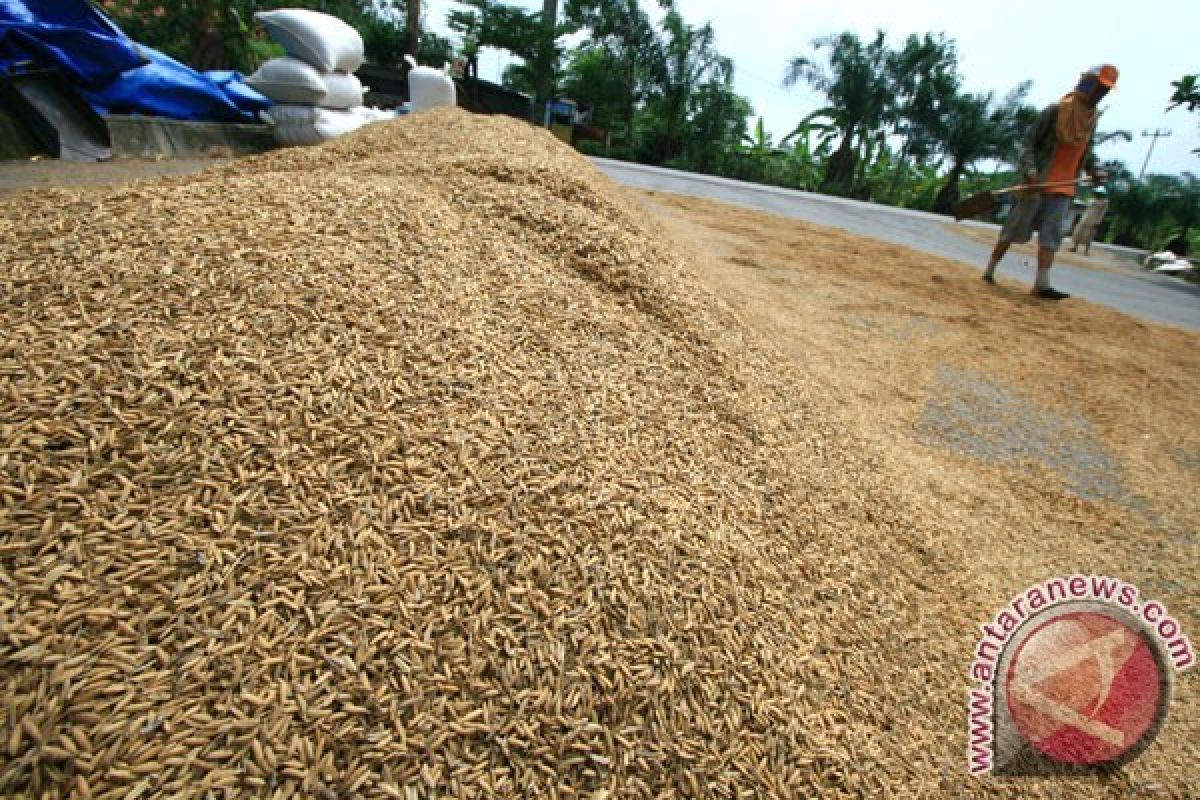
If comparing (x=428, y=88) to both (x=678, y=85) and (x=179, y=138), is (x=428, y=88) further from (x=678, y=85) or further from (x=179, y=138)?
(x=678, y=85)

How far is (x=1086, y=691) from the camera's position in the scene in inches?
60.4

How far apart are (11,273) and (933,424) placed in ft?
11.2

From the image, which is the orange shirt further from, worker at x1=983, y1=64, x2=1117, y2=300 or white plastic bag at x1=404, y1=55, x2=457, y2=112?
white plastic bag at x1=404, y1=55, x2=457, y2=112

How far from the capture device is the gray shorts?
566cm

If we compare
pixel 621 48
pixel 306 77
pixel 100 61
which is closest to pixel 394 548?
pixel 100 61

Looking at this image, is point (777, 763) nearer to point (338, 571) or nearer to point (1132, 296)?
→ point (338, 571)

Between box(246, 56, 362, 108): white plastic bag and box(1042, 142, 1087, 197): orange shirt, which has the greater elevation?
box(1042, 142, 1087, 197): orange shirt

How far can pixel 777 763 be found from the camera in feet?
3.59

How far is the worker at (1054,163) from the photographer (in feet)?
17.8

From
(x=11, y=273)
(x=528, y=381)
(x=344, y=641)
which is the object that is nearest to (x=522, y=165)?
(x=528, y=381)

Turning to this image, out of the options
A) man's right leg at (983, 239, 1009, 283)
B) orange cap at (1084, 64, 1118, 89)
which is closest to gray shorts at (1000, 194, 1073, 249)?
man's right leg at (983, 239, 1009, 283)

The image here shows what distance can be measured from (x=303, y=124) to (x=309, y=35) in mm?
685

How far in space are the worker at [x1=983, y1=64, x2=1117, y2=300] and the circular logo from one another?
5.22m

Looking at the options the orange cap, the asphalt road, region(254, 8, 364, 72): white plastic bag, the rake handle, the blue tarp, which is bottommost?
the asphalt road
